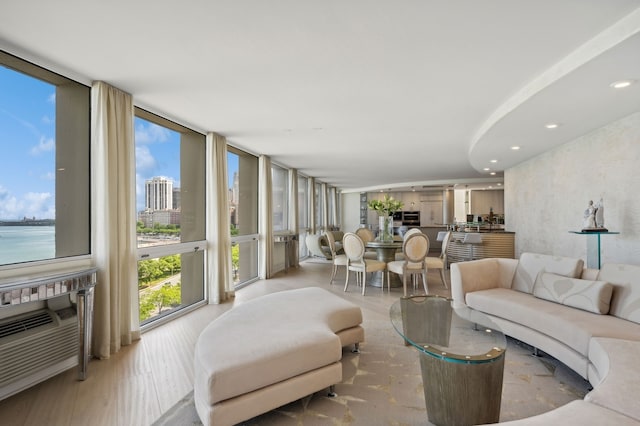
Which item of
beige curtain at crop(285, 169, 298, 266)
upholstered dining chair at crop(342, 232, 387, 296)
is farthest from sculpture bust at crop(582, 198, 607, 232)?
beige curtain at crop(285, 169, 298, 266)

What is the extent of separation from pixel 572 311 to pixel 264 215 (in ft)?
17.2

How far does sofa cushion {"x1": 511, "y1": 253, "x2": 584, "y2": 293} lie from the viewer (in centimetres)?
322

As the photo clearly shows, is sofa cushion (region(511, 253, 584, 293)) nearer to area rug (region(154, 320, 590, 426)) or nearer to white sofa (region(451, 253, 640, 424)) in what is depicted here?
white sofa (region(451, 253, 640, 424))

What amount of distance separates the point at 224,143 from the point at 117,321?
3.06 meters

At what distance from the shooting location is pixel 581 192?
4781 mm

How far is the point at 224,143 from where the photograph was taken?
203 inches

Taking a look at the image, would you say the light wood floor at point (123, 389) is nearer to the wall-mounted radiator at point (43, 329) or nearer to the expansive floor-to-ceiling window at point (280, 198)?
the wall-mounted radiator at point (43, 329)

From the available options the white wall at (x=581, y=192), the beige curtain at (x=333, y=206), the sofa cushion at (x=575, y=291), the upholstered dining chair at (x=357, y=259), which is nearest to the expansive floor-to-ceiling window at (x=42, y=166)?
the upholstered dining chair at (x=357, y=259)

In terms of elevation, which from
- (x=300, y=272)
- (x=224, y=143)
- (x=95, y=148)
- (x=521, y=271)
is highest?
(x=224, y=143)

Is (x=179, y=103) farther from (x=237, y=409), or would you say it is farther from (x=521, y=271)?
(x=521, y=271)

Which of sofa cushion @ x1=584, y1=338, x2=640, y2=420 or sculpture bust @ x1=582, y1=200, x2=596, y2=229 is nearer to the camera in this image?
sofa cushion @ x1=584, y1=338, x2=640, y2=420

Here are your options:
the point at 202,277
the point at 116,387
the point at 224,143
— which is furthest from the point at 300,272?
the point at 116,387

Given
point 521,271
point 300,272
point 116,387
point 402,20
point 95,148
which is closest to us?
point 402,20

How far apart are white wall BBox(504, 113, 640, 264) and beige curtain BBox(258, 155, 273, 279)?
5.43m
